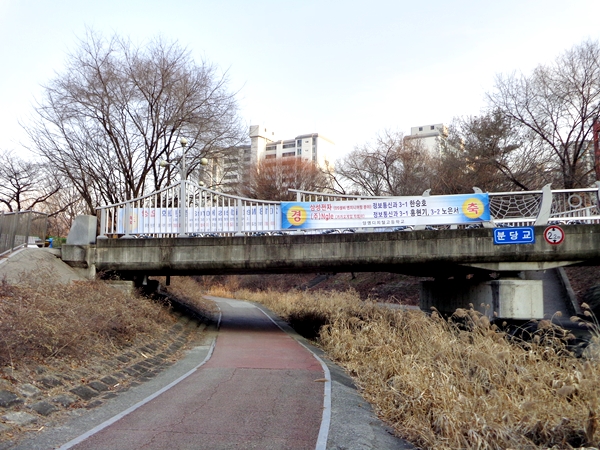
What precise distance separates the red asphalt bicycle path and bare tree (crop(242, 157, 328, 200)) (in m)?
35.3

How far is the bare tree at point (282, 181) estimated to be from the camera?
46.0 m

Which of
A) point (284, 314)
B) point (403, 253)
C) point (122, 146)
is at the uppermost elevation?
point (122, 146)

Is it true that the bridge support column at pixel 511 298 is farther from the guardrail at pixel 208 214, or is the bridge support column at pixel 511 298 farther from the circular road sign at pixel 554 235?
the guardrail at pixel 208 214

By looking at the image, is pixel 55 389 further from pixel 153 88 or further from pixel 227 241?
pixel 153 88

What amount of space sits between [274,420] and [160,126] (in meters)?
20.1

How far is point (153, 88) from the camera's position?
23.5 m

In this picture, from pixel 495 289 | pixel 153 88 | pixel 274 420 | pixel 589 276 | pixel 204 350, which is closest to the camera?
pixel 274 420

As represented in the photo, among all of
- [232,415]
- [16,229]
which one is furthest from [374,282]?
[232,415]

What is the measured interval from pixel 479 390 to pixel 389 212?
9809 mm

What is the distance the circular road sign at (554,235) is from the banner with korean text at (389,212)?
171cm

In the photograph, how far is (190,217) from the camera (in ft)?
54.1

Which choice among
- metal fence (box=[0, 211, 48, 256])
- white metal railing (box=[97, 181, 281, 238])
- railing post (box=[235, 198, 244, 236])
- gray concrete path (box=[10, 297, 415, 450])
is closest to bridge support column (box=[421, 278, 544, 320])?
white metal railing (box=[97, 181, 281, 238])

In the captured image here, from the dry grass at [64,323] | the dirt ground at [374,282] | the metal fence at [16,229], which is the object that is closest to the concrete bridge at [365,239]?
the metal fence at [16,229]

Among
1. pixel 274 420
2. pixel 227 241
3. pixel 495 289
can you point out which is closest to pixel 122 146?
pixel 227 241
